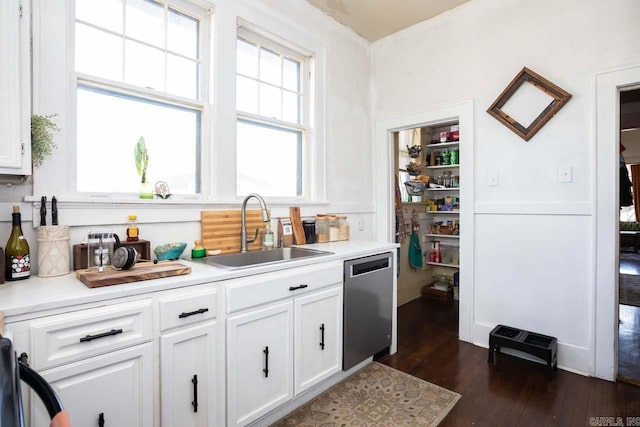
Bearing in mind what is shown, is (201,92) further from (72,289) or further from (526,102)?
(526,102)

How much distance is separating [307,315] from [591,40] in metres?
2.71

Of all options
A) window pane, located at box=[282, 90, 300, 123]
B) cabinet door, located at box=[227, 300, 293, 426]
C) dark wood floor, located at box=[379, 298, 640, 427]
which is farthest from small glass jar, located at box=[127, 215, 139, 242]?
dark wood floor, located at box=[379, 298, 640, 427]

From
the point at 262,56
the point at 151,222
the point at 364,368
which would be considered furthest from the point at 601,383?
the point at 262,56

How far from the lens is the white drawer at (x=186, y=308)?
4.33ft

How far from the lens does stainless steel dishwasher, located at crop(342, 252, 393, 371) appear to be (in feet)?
7.10

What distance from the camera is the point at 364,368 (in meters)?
2.35

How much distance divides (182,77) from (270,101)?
730mm

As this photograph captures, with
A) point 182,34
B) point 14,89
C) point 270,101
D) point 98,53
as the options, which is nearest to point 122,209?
point 14,89

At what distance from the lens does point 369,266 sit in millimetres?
2326

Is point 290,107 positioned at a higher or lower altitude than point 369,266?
higher

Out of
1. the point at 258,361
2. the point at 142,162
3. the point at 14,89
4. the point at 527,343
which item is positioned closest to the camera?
the point at 14,89

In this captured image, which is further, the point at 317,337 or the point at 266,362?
the point at 317,337

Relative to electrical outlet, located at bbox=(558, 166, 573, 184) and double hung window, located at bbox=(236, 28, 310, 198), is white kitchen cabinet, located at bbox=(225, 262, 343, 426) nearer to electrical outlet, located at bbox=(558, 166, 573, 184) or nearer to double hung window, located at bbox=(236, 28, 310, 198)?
double hung window, located at bbox=(236, 28, 310, 198)

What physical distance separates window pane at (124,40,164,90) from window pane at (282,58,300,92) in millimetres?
1026
